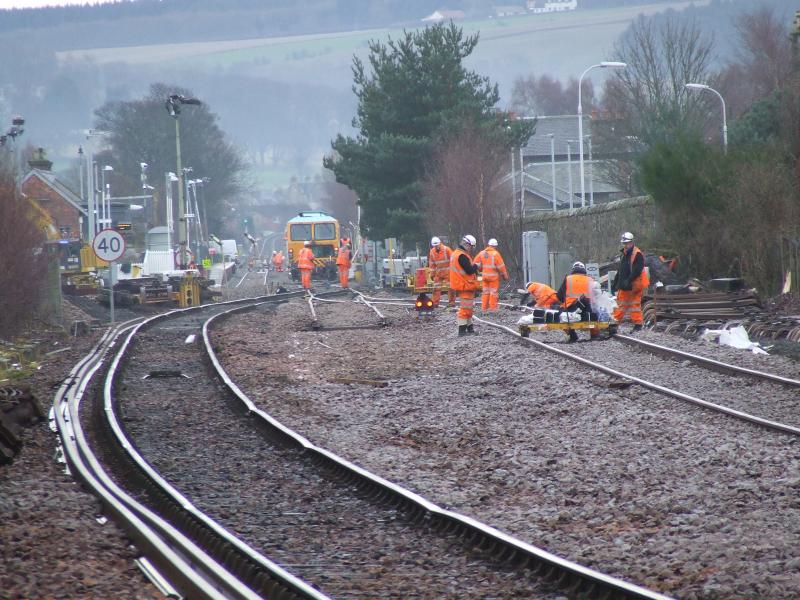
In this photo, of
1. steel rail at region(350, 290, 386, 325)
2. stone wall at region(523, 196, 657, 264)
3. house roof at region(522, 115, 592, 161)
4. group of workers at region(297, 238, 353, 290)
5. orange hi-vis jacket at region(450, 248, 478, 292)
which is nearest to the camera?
orange hi-vis jacket at region(450, 248, 478, 292)

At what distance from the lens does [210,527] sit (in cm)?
759

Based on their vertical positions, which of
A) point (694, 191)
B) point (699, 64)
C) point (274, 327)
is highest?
point (699, 64)

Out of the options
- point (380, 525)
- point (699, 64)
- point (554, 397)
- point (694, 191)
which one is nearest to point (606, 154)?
point (699, 64)

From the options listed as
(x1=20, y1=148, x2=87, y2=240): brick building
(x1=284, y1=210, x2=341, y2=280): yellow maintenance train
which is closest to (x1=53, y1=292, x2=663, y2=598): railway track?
(x1=284, y1=210, x2=341, y2=280): yellow maintenance train

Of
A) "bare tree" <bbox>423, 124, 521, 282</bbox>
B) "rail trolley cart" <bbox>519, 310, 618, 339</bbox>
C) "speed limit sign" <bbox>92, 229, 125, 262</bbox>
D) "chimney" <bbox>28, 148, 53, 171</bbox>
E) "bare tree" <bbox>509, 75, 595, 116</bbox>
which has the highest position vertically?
"bare tree" <bbox>509, 75, 595, 116</bbox>

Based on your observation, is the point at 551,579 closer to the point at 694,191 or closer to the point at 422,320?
the point at 422,320

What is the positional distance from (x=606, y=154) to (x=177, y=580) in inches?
2161

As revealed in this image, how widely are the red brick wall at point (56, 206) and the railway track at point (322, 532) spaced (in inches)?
2854

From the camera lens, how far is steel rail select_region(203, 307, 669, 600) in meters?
5.94

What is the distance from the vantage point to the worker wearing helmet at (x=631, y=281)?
65.5 feet

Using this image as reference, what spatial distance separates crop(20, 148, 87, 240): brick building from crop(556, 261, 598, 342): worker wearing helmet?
63807mm

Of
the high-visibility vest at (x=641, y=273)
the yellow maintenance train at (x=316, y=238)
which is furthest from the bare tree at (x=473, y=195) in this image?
the yellow maintenance train at (x=316, y=238)

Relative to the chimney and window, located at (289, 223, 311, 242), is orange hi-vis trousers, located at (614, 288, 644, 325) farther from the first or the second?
the chimney

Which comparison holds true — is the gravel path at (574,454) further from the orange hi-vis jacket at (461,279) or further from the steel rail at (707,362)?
the orange hi-vis jacket at (461,279)
